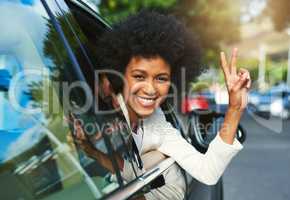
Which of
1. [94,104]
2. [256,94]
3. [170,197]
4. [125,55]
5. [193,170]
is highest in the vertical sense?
[125,55]

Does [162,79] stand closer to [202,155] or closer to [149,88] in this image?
[149,88]

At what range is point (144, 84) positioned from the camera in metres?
2.13

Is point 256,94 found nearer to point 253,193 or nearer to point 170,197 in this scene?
point 253,193

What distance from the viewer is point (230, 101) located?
2.00 metres

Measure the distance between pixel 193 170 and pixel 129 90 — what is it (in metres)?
0.39

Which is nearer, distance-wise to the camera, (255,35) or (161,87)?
(161,87)

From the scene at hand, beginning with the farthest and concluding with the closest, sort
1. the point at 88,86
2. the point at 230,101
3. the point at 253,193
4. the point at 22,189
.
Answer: the point at 253,193 → the point at 230,101 → the point at 88,86 → the point at 22,189

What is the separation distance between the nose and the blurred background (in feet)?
1.19

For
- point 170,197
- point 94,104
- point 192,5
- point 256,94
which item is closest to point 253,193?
point 170,197

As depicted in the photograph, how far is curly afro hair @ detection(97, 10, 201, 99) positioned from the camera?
2.18 m

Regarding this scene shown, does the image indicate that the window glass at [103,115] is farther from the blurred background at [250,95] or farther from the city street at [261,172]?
the city street at [261,172]

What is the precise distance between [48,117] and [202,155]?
73 cm

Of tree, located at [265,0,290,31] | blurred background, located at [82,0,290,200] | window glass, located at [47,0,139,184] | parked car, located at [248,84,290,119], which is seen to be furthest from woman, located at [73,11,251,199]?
tree, located at [265,0,290,31]

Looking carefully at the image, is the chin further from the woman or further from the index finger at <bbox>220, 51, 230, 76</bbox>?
the index finger at <bbox>220, 51, 230, 76</bbox>
